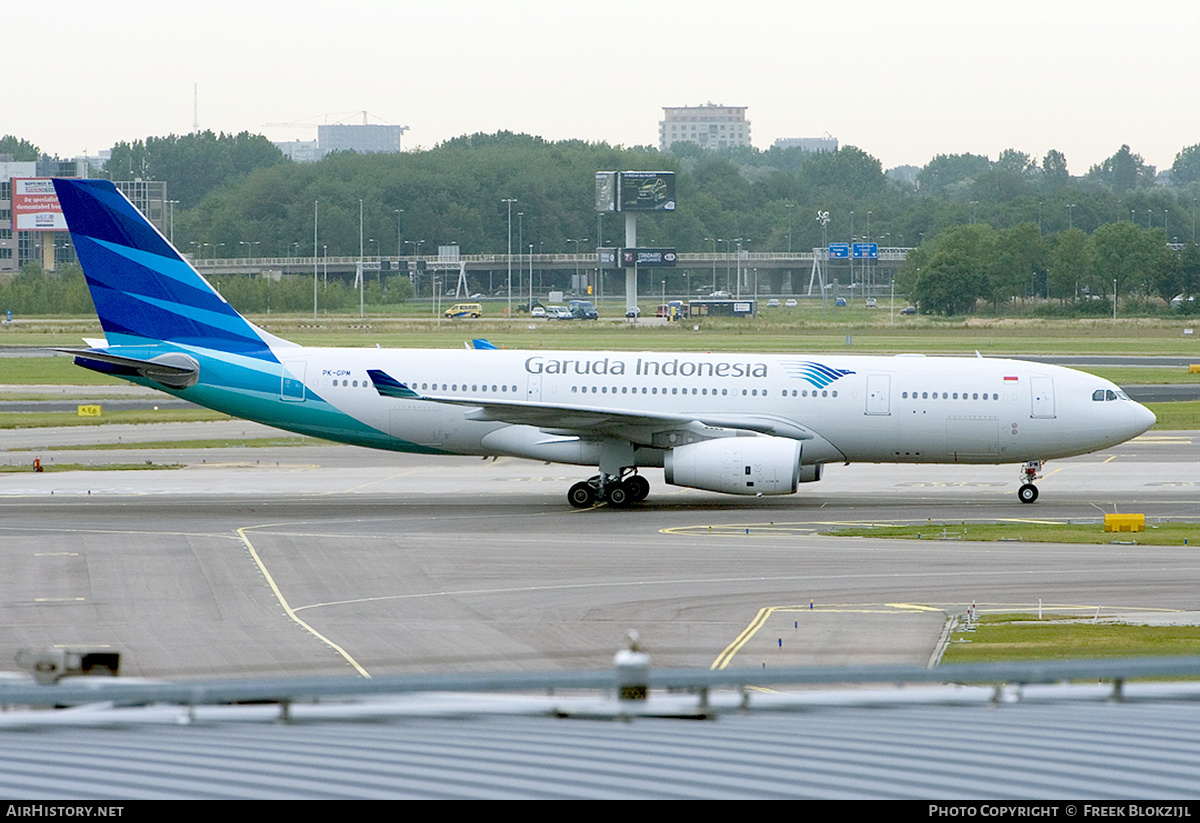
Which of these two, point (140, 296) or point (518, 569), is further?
point (140, 296)

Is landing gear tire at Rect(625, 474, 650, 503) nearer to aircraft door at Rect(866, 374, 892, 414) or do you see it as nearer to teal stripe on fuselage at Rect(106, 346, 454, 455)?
teal stripe on fuselage at Rect(106, 346, 454, 455)

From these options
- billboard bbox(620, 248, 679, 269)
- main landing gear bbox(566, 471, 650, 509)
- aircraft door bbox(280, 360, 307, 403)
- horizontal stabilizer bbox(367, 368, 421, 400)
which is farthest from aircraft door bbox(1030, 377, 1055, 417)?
billboard bbox(620, 248, 679, 269)

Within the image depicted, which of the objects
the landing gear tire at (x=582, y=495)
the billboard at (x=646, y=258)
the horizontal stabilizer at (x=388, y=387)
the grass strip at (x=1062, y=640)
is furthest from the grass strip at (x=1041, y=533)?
the billboard at (x=646, y=258)

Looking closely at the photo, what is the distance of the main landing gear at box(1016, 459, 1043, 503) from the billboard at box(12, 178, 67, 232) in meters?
179

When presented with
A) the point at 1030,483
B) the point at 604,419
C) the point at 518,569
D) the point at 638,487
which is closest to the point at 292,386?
the point at 604,419

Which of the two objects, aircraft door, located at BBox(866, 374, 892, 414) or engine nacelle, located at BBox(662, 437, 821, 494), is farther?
aircraft door, located at BBox(866, 374, 892, 414)

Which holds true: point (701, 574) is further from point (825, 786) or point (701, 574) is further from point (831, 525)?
point (825, 786)

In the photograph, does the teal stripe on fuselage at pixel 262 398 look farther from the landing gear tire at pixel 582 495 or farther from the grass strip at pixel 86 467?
the grass strip at pixel 86 467

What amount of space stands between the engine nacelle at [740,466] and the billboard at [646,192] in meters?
141

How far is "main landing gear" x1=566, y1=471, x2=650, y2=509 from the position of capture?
38500 mm

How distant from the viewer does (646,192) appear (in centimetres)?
17562

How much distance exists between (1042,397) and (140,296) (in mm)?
25975

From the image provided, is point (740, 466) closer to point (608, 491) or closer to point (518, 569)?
point (608, 491)

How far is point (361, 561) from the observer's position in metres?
30.4
